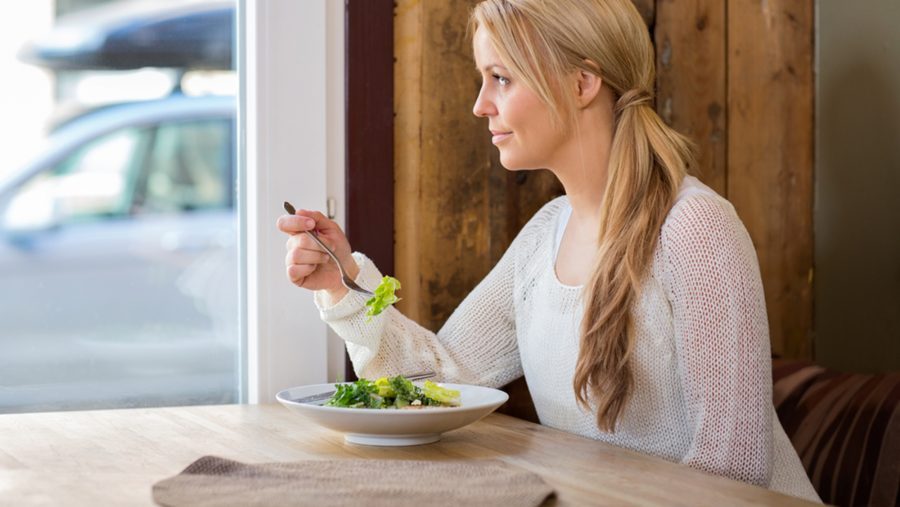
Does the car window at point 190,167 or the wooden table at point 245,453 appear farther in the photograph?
the car window at point 190,167

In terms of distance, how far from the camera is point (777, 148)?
2408mm

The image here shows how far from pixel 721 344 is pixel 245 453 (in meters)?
0.63

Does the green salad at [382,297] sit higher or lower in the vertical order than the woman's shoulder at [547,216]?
lower

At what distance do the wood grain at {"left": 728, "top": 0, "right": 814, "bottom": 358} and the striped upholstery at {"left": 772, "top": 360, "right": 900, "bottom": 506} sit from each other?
439 millimetres

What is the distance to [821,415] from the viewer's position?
192 centimetres

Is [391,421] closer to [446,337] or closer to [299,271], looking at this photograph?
[299,271]

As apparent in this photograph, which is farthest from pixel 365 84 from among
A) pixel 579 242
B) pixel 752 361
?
pixel 752 361

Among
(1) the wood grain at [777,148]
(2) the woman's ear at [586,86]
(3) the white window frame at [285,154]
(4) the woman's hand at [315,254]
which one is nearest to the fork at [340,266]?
(4) the woman's hand at [315,254]

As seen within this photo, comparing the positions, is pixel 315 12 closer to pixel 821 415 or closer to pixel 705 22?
pixel 705 22

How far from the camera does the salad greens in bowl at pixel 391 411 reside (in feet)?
4.62

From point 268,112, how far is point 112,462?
797mm

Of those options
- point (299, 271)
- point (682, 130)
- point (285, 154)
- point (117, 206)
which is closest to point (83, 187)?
point (117, 206)

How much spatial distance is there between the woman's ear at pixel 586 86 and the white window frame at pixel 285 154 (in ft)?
1.57

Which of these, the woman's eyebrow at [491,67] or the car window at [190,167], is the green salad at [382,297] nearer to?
the woman's eyebrow at [491,67]
